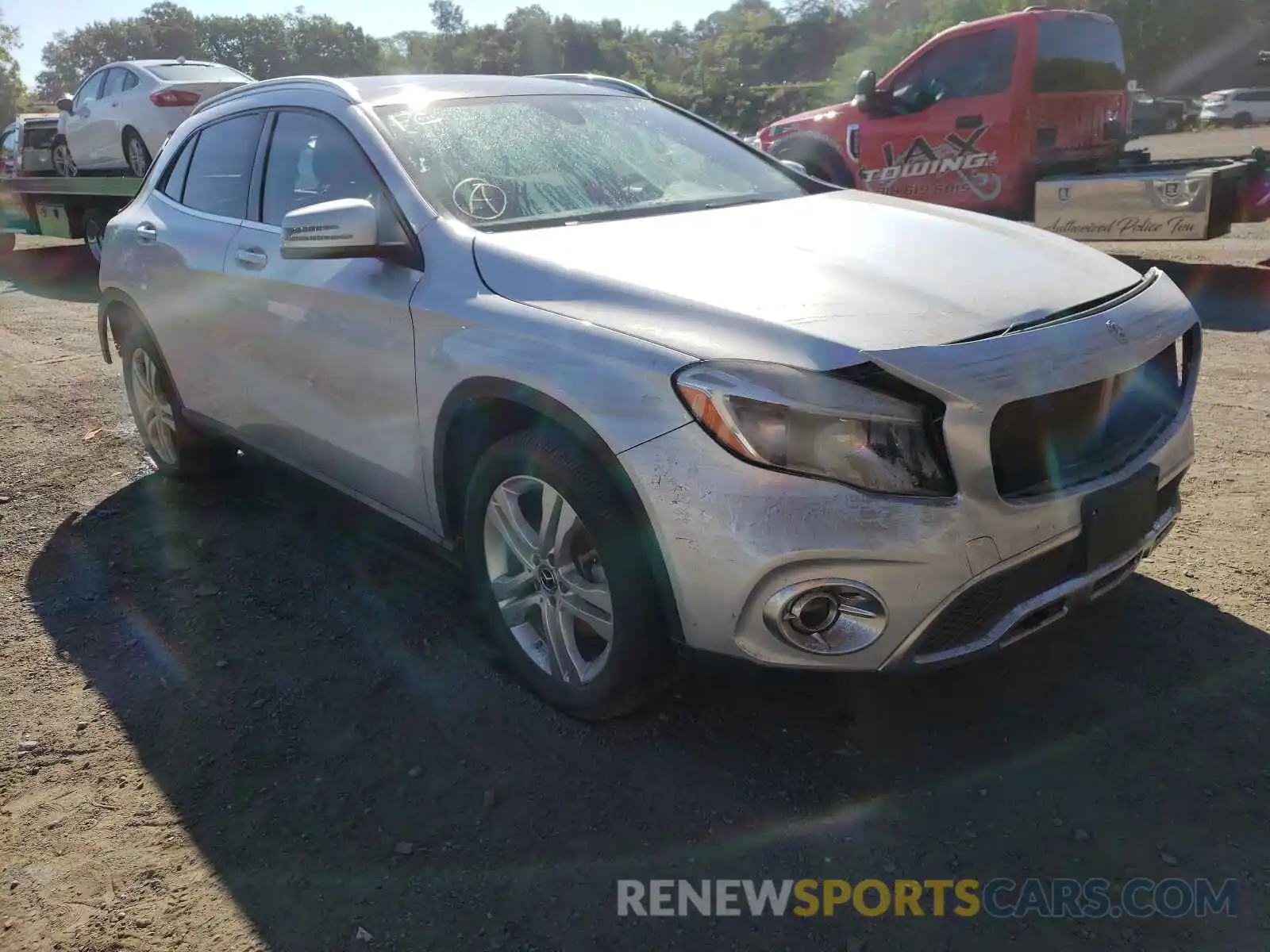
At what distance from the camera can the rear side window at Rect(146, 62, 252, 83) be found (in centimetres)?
1135

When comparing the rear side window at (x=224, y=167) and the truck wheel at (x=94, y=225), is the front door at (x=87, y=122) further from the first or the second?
the rear side window at (x=224, y=167)

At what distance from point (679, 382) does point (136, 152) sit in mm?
11503

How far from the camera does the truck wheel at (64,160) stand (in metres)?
13.5

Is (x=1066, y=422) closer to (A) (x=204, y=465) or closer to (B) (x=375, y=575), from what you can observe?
(B) (x=375, y=575)

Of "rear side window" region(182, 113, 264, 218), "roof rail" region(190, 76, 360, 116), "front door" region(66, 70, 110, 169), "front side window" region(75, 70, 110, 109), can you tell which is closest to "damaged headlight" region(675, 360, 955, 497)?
"roof rail" region(190, 76, 360, 116)

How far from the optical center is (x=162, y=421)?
495 centimetres

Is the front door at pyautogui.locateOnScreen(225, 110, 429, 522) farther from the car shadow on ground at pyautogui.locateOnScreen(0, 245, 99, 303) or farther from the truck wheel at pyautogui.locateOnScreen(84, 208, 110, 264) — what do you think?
the truck wheel at pyautogui.locateOnScreen(84, 208, 110, 264)

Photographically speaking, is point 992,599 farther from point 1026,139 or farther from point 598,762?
point 1026,139

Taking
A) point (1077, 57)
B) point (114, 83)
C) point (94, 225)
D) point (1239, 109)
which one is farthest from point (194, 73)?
point (1239, 109)

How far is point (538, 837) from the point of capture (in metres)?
2.49

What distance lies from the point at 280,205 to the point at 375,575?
4.67ft

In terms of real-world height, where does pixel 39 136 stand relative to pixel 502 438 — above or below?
above

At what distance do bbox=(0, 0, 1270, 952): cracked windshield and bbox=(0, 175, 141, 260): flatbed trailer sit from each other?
24.8 ft

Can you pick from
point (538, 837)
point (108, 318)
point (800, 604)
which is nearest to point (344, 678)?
point (538, 837)
